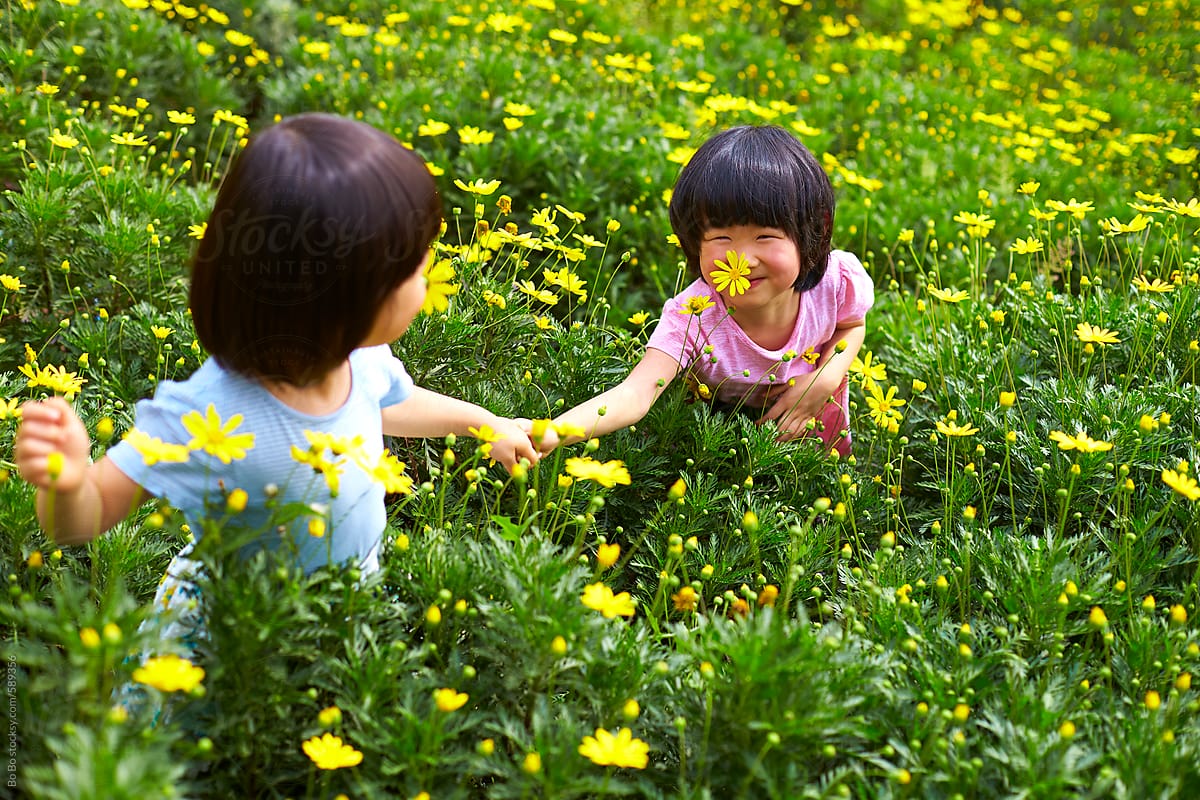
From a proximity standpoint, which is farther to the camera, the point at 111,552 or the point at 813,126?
the point at 813,126

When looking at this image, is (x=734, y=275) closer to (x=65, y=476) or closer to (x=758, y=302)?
(x=758, y=302)

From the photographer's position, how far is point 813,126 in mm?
5527

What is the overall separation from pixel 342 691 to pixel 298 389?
0.48 metres

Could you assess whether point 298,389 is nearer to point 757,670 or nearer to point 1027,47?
point 757,670

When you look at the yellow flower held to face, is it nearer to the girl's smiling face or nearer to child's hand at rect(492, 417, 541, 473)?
the girl's smiling face

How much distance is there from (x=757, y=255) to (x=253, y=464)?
138cm

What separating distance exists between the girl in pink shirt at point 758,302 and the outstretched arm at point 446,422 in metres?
0.21

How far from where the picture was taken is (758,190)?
8.29ft

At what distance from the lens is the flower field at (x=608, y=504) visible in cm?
162

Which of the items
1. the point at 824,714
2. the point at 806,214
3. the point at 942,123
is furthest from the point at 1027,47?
the point at 824,714

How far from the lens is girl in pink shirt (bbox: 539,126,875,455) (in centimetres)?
254

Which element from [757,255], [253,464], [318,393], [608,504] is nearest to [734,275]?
[757,255]

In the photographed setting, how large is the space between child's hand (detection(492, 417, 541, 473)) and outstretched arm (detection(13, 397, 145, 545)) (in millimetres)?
698

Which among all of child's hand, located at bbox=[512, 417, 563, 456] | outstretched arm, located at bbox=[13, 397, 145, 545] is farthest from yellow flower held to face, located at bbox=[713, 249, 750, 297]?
outstretched arm, located at bbox=[13, 397, 145, 545]
